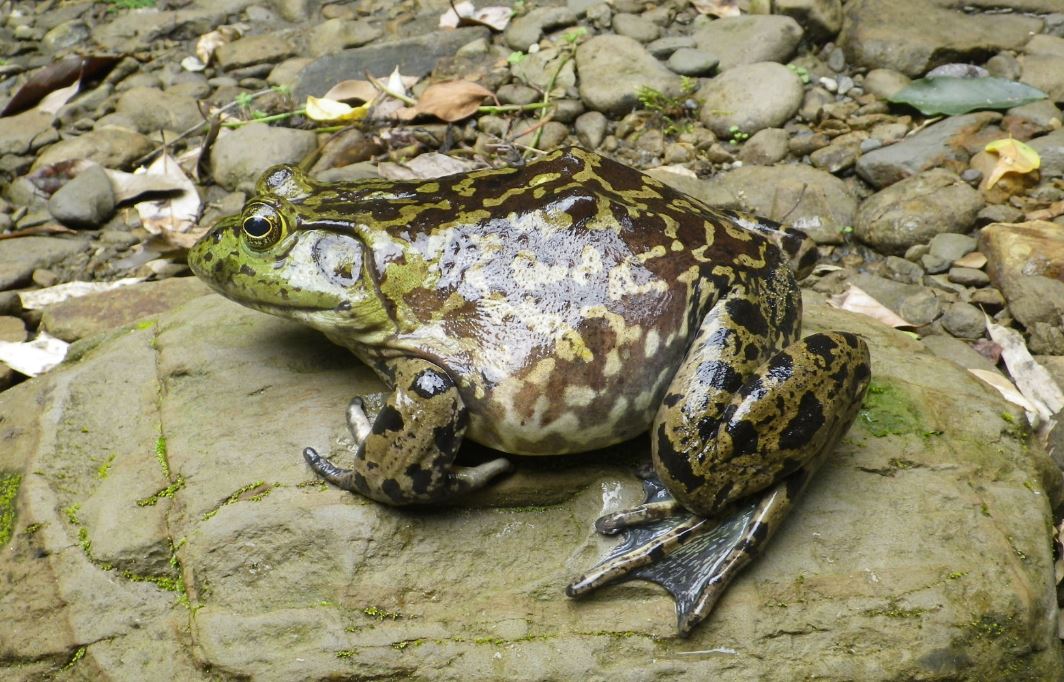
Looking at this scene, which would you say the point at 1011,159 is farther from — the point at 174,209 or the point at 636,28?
the point at 174,209

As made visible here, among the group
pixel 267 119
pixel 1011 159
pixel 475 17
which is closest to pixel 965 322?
pixel 1011 159

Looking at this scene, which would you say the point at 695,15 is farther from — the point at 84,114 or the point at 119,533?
the point at 119,533

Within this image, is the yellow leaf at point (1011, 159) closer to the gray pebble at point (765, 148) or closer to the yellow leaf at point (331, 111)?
the gray pebble at point (765, 148)

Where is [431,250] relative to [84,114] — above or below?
above

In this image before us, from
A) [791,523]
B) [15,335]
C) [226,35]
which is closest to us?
[791,523]

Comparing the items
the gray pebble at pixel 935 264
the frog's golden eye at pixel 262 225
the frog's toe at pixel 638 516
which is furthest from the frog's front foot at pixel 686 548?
the gray pebble at pixel 935 264

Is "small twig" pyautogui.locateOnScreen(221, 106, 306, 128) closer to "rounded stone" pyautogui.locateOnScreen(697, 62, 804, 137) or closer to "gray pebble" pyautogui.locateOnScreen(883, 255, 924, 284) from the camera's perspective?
"rounded stone" pyautogui.locateOnScreen(697, 62, 804, 137)

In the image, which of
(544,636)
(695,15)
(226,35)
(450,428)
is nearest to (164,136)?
(226,35)
